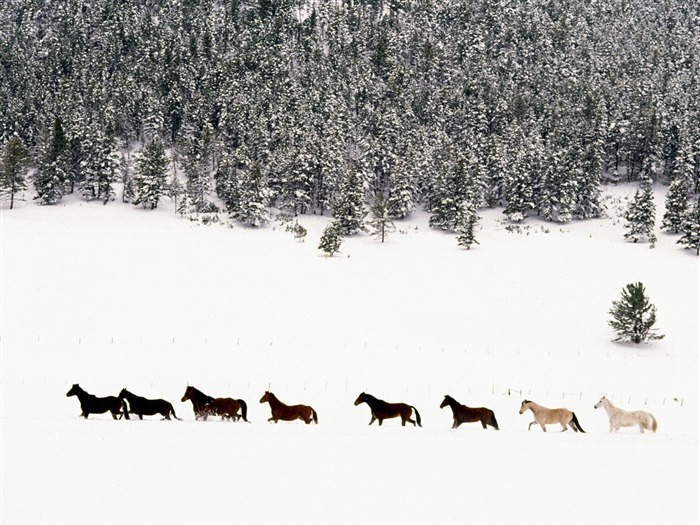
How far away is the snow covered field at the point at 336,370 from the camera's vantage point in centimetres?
709

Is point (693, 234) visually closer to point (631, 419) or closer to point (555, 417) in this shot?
point (631, 419)

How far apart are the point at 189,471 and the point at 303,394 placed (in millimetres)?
12287

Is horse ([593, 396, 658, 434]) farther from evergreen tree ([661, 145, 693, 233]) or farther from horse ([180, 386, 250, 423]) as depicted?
evergreen tree ([661, 145, 693, 233])

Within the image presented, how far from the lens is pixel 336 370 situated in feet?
79.8

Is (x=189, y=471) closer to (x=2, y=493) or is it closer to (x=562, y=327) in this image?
(x=2, y=493)

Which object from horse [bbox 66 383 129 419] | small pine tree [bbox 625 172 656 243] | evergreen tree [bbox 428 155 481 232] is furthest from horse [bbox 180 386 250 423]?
small pine tree [bbox 625 172 656 243]

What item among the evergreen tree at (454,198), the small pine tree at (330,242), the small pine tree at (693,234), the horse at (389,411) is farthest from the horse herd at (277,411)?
the evergreen tree at (454,198)

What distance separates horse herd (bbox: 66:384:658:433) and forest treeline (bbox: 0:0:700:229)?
6515 cm

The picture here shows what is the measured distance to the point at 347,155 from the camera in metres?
103

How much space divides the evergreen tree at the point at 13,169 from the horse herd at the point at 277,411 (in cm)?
7890

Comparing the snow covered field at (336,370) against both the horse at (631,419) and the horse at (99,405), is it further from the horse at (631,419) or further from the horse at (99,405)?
the horse at (631,419)

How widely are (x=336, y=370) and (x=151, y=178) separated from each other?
68939 mm

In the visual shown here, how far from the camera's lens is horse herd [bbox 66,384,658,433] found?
1224 cm

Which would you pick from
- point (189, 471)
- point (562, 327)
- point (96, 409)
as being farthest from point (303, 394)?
point (562, 327)
